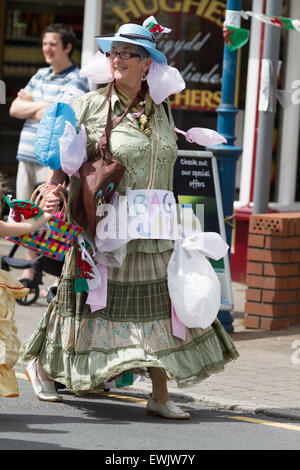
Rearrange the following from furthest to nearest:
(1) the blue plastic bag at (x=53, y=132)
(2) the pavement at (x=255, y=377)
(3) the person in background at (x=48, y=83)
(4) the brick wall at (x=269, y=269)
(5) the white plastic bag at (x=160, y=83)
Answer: (3) the person in background at (x=48, y=83), (4) the brick wall at (x=269, y=269), (2) the pavement at (x=255, y=377), (5) the white plastic bag at (x=160, y=83), (1) the blue plastic bag at (x=53, y=132)

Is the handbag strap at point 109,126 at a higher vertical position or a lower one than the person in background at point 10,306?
higher

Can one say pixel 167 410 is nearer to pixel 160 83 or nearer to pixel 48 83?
pixel 160 83

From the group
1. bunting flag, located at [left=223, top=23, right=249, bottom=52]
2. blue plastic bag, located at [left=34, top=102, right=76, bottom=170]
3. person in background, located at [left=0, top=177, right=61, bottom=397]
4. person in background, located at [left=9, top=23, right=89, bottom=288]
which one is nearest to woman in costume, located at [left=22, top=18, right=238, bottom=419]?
blue plastic bag, located at [left=34, top=102, right=76, bottom=170]

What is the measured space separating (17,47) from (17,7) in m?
0.48

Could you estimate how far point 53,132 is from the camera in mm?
6496

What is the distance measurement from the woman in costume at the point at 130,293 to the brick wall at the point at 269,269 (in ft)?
9.94

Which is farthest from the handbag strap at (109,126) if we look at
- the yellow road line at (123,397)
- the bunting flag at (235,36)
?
the bunting flag at (235,36)

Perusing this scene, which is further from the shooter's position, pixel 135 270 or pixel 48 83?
pixel 48 83

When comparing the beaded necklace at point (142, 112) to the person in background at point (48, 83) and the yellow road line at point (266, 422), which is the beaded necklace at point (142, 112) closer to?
the yellow road line at point (266, 422)

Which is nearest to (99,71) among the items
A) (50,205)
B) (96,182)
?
(96,182)

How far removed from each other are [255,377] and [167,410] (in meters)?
1.44

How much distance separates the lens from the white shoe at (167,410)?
262 inches
